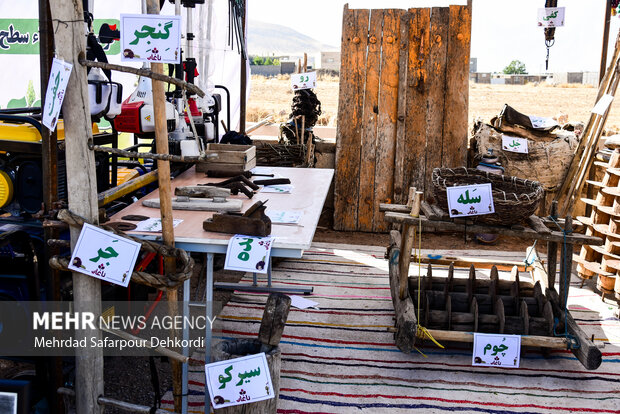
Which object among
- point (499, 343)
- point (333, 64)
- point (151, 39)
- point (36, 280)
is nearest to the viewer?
point (151, 39)

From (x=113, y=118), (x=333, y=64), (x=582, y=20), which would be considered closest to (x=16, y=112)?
(x=113, y=118)

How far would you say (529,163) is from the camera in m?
6.46

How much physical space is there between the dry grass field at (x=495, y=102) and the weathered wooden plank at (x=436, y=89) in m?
9.26

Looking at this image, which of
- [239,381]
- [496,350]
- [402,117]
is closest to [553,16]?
[402,117]

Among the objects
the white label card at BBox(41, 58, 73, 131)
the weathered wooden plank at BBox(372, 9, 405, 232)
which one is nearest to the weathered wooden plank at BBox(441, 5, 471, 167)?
the weathered wooden plank at BBox(372, 9, 405, 232)

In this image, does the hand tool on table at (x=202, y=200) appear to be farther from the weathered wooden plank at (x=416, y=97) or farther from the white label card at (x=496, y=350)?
the weathered wooden plank at (x=416, y=97)

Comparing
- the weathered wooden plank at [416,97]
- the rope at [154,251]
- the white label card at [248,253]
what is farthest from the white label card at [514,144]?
the rope at [154,251]

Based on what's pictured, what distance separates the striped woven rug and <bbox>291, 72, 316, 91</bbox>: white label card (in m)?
2.37

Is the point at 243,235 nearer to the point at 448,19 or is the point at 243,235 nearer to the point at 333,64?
the point at 448,19

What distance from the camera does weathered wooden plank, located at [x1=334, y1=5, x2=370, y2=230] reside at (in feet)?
20.7

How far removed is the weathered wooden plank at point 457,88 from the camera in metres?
6.17

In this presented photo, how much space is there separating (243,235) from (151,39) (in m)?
0.96

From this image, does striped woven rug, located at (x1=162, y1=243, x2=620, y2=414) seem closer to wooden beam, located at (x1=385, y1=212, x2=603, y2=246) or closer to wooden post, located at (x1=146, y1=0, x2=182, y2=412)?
wooden post, located at (x1=146, y1=0, x2=182, y2=412)

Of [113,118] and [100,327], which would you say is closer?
[100,327]
